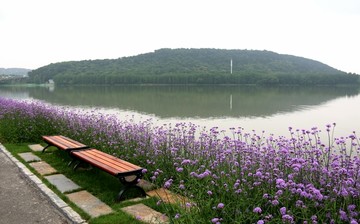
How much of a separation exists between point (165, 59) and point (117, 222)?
324 ft

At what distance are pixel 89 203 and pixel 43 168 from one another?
2279 millimetres

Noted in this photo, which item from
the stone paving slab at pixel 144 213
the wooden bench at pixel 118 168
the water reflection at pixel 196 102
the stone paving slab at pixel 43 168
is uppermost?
the wooden bench at pixel 118 168

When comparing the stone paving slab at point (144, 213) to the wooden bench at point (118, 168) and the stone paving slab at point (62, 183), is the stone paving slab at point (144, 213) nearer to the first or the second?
the wooden bench at point (118, 168)

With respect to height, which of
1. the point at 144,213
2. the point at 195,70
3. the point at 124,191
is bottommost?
the point at 144,213

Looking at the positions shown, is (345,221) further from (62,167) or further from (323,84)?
(323,84)

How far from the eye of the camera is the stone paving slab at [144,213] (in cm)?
390

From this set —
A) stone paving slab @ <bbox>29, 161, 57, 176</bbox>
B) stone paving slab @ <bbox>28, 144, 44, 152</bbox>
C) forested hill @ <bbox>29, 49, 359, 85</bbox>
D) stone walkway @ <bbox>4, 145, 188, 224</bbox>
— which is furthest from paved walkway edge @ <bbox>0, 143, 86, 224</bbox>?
forested hill @ <bbox>29, 49, 359, 85</bbox>

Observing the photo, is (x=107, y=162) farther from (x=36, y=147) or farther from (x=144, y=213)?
(x=36, y=147)

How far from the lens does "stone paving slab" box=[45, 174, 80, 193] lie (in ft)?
16.7

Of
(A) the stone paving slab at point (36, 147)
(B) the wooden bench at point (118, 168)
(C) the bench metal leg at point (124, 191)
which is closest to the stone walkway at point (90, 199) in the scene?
(C) the bench metal leg at point (124, 191)

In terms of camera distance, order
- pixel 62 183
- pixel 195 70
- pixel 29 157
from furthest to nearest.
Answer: pixel 195 70 → pixel 29 157 → pixel 62 183

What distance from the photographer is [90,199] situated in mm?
4664

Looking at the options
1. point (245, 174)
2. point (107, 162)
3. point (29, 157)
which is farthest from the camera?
point (29, 157)

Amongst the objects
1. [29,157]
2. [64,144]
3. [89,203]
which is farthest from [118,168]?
[29,157]
